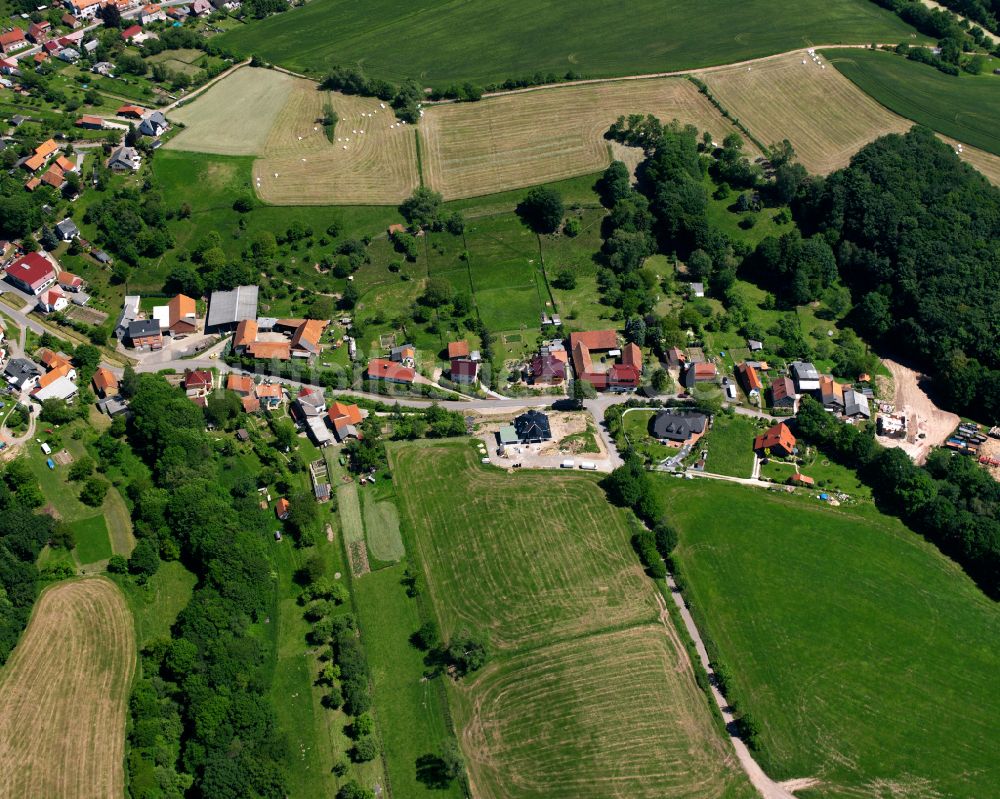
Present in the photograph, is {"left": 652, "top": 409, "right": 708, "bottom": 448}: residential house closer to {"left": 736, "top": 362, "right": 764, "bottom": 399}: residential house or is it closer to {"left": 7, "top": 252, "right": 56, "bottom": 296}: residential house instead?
{"left": 736, "top": 362, "right": 764, "bottom": 399}: residential house

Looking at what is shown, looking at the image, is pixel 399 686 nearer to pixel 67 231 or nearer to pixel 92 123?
pixel 67 231

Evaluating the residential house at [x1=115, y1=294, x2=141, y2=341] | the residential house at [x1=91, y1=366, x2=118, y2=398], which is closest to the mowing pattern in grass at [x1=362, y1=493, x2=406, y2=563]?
the residential house at [x1=91, y1=366, x2=118, y2=398]

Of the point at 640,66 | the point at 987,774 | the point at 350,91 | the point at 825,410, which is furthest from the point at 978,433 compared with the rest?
the point at 350,91

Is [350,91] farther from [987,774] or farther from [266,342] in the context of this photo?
[987,774]

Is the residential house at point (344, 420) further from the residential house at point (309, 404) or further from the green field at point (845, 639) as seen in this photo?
the green field at point (845, 639)

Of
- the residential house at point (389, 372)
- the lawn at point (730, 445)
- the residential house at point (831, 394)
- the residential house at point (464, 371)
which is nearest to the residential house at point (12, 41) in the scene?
the residential house at point (389, 372)
